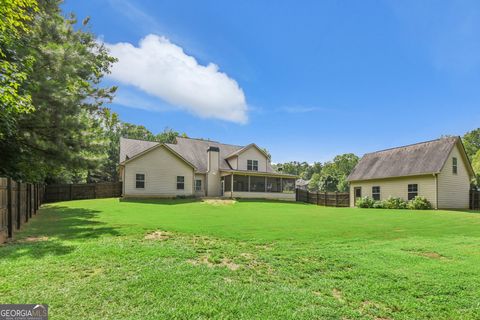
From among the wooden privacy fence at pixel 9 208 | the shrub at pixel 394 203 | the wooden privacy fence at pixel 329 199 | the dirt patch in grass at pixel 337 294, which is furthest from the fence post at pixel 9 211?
the wooden privacy fence at pixel 329 199

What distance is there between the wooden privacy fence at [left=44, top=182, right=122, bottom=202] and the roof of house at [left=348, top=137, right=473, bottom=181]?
23460 mm

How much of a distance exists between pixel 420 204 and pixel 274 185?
15929mm

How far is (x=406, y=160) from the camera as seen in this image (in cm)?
2466

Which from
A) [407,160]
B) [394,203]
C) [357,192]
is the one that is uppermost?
[407,160]

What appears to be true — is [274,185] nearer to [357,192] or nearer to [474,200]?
[357,192]

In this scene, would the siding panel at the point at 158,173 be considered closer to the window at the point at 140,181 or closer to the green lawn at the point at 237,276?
the window at the point at 140,181

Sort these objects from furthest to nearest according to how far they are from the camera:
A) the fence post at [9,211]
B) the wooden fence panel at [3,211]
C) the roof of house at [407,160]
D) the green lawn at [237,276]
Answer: the roof of house at [407,160]
the fence post at [9,211]
the wooden fence panel at [3,211]
the green lawn at [237,276]

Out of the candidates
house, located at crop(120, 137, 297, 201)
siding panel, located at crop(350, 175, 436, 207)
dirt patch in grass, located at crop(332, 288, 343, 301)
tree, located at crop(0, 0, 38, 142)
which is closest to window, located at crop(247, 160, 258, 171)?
house, located at crop(120, 137, 297, 201)

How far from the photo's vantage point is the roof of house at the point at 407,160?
22000mm

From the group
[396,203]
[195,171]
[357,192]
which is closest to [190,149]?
[195,171]

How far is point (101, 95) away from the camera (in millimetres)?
25391

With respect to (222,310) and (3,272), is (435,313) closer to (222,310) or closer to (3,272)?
(222,310)

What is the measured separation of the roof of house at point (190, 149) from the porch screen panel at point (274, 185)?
1.45 meters

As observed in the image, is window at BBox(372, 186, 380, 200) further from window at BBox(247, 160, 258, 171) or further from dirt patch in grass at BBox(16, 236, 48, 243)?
dirt patch in grass at BBox(16, 236, 48, 243)
